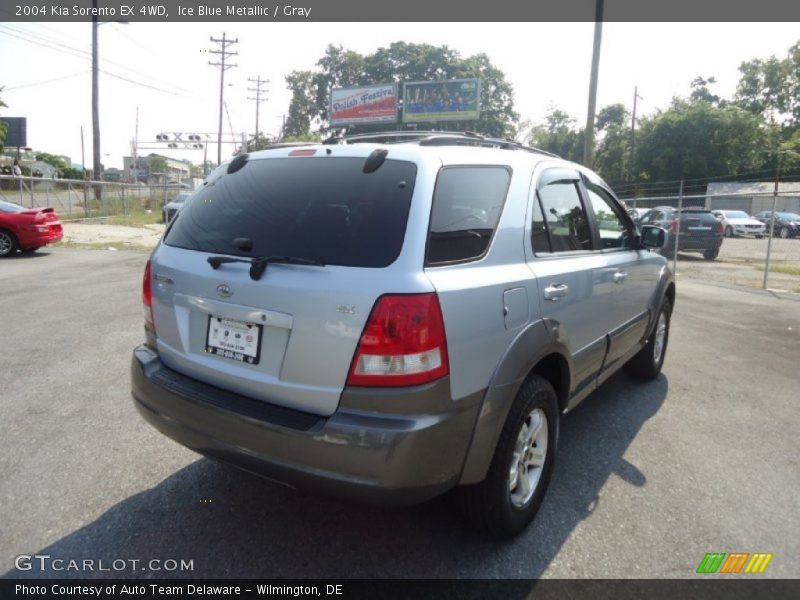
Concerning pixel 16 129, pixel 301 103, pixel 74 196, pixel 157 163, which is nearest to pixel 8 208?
pixel 74 196

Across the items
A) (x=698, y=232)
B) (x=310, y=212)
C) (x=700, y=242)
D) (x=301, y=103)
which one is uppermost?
(x=301, y=103)

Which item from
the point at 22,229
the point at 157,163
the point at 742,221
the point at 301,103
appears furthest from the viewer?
the point at 157,163

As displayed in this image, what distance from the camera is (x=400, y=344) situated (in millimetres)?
2029

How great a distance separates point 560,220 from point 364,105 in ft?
138

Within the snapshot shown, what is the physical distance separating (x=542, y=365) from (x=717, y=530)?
1150 mm

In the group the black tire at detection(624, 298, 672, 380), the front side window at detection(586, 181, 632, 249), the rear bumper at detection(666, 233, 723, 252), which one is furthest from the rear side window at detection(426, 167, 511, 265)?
the rear bumper at detection(666, 233, 723, 252)

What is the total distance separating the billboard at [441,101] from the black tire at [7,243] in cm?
3200

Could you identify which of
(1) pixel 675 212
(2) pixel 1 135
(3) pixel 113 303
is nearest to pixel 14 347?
(3) pixel 113 303

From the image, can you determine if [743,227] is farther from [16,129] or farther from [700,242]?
[16,129]

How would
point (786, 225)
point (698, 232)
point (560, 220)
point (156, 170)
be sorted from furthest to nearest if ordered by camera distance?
1. point (156, 170)
2. point (786, 225)
3. point (698, 232)
4. point (560, 220)

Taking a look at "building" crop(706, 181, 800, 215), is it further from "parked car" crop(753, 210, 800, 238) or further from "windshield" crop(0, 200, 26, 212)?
"windshield" crop(0, 200, 26, 212)

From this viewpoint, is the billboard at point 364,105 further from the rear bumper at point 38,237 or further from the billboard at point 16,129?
the rear bumper at point 38,237

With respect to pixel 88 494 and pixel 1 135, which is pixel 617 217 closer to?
pixel 88 494

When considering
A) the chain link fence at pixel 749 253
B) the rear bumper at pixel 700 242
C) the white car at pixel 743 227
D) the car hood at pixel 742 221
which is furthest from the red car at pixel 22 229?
the car hood at pixel 742 221
